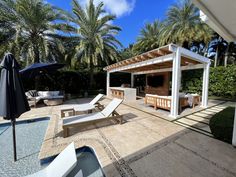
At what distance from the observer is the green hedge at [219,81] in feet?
38.6

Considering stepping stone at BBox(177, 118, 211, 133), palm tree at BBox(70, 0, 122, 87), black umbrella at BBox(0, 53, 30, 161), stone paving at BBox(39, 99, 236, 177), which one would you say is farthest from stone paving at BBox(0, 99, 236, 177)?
palm tree at BBox(70, 0, 122, 87)

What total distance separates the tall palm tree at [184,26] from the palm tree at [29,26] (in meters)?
11.2

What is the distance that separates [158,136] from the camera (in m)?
4.49

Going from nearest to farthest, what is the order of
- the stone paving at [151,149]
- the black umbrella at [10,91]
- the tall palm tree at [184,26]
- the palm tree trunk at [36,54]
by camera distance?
the stone paving at [151,149] < the black umbrella at [10,91] < the palm tree trunk at [36,54] < the tall palm tree at [184,26]

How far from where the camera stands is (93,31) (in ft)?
42.8

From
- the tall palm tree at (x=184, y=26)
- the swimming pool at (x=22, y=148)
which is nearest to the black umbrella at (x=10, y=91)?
the swimming pool at (x=22, y=148)

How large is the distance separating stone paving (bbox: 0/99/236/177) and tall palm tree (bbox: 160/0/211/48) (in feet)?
39.1

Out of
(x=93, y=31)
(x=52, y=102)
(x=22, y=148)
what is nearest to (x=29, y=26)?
(x=93, y=31)

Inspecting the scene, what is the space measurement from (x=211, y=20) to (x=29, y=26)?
1228cm

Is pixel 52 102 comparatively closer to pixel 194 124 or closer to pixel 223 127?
pixel 194 124

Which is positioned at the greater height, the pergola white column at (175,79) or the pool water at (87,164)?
the pergola white column at (175,79)

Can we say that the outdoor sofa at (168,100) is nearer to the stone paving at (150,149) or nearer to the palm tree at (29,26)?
the stone paving at (150,149)

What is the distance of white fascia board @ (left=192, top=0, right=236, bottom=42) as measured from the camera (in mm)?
2661

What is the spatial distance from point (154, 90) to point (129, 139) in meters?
11.0
